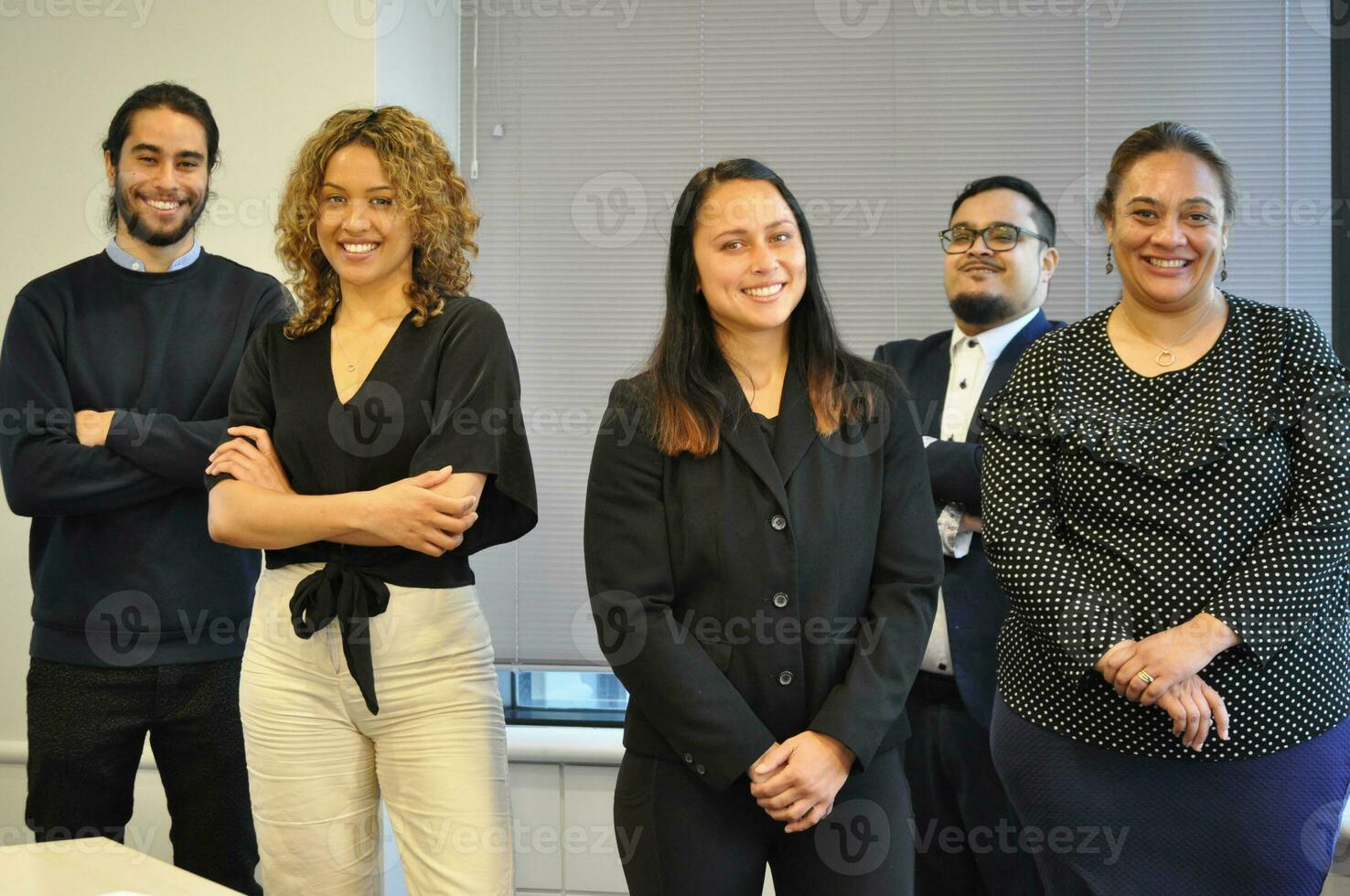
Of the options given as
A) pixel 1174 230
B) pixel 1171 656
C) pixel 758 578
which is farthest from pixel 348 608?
pixel 1174 230

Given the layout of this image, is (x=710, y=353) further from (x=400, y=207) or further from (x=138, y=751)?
(x=138, y=751)

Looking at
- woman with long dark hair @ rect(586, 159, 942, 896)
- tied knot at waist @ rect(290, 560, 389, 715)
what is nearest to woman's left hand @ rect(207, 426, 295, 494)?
tied knot at waist @ rect(290, 560, 389, 715)

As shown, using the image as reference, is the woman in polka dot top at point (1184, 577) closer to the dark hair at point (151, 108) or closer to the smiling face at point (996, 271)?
the smiling face at point (996, 271)

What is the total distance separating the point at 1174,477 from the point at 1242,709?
0.37 meters

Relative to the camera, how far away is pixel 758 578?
67.2 inches

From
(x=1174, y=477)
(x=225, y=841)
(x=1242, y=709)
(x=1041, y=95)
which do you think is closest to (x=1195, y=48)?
(x=1041, y=95)

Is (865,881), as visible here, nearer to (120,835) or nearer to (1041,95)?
(120,835)

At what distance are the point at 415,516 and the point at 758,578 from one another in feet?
1.76

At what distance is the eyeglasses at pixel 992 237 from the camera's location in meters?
2.57

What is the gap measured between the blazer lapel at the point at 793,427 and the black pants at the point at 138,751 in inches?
48.5

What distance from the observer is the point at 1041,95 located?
10.2ft

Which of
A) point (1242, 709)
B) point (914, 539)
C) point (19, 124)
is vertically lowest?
point (1242, 709)

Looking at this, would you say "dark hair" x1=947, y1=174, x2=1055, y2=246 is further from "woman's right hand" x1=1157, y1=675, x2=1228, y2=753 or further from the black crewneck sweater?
the black crewneck sweater

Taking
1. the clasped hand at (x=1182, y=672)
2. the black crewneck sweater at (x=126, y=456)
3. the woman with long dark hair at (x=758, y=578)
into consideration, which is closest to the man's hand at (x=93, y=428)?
the black crewneck sweater at (x=126, y=456)
